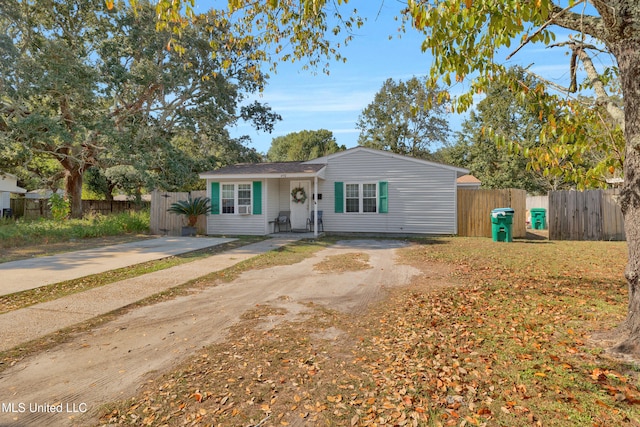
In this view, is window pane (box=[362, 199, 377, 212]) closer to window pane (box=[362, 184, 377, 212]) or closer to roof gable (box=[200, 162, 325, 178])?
window pane (box=[362, 184, 377, 212])

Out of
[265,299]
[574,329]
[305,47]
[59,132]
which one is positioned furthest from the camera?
[59,132]

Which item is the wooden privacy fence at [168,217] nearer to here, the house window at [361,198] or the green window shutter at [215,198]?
the green window shutter at [215,198]

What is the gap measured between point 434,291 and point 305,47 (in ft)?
14.9

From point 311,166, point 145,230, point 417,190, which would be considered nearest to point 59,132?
point 145,230

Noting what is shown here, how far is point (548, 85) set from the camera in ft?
13.9

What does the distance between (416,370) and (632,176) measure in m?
2.58

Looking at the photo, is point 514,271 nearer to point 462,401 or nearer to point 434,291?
point 434,291

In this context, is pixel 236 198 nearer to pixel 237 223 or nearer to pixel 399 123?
pixel 237 223

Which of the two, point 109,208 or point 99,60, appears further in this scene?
point 109,208

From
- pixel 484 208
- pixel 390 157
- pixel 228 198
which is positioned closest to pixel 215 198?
pixel 228 198

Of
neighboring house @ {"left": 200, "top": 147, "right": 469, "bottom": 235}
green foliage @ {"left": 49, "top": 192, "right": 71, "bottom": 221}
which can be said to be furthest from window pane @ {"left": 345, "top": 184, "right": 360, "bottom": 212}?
green foliage @ {"left": 49, "top": 192, "right": 71, "bottom": 221}

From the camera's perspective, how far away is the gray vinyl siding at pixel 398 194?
14.2 m

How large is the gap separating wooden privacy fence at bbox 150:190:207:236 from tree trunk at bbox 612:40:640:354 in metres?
14.2

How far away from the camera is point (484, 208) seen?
13898 mm
